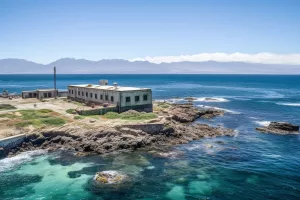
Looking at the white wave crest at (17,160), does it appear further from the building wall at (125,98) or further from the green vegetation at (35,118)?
the building wall at (125,98)

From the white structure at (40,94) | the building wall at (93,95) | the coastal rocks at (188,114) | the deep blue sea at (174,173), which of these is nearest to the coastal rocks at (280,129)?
the deep blue sea at (174,173)

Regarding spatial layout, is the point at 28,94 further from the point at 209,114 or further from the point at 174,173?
the point at 174,173

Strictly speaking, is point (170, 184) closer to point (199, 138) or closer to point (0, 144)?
point (199, 138)

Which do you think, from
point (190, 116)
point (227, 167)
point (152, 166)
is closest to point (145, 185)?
point (152, 166)

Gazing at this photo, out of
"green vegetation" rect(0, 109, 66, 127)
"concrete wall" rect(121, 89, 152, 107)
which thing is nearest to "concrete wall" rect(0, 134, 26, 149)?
"green vegetation" rect(0, 109, 66, 127)

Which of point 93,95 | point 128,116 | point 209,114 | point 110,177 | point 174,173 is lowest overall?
point 174,173

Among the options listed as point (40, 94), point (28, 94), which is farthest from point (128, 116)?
point (28, 94)
